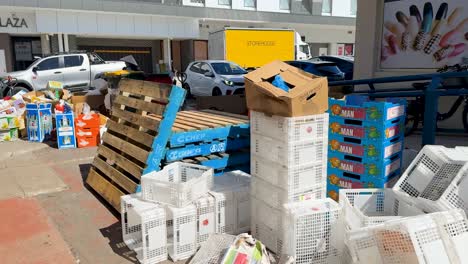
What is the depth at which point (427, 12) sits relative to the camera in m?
7.17

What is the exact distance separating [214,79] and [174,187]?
10863 mm

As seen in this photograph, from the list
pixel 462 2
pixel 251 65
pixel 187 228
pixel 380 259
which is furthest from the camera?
pixel 251 65

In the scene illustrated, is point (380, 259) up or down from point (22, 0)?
down

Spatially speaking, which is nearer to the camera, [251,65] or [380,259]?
[380,259]

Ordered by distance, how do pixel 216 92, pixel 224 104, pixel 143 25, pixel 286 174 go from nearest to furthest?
pixel 286 174 → pixel 224 104 → pixel 216 92 → pixel 143 25

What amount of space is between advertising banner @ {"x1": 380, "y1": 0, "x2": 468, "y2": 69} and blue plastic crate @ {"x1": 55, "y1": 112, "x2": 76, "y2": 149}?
651 cm

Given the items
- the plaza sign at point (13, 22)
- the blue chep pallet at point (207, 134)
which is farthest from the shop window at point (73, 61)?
the blue chep pallet at point (207, 134)

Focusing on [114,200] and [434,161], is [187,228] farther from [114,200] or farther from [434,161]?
[434,161]

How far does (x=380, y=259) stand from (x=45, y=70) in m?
14.2

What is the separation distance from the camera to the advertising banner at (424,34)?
683 centimetres

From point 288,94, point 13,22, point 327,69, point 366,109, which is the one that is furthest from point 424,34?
point 13,22

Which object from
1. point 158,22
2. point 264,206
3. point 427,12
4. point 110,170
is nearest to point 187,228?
point 264,206

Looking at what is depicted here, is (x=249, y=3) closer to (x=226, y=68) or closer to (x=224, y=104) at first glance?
(x=226, y=68)

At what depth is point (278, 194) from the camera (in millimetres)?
3350
